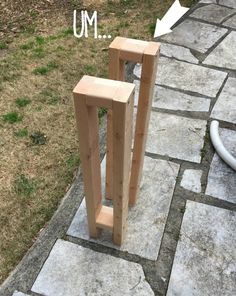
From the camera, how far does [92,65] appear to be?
4.07 metres

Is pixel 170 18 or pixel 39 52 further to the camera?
pixel 170 18

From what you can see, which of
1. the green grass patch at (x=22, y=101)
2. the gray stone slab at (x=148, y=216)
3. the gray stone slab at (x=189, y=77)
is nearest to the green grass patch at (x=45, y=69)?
the green grass patch at (x=22, y=101)

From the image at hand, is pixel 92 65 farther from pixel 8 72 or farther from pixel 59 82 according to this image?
pixel 8 72

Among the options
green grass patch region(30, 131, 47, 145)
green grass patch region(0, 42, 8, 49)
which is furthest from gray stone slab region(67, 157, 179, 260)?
green grass patch region(0, 42, 8, 49)

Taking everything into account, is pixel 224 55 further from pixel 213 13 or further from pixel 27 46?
pixel 27 46

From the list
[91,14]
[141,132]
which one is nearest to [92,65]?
[91,14]

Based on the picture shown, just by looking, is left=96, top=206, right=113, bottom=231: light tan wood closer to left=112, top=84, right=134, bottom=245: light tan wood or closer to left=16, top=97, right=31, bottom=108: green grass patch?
left=112, top=84, right=134, bottom=245: light tan wood

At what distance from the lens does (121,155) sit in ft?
6.42

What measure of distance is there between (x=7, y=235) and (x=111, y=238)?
67cm

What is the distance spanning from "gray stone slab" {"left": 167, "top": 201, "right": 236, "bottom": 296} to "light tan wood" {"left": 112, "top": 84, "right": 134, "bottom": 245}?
1.40 ft

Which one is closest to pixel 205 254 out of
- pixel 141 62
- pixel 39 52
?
pixel 141 62

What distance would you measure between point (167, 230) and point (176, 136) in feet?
3.14

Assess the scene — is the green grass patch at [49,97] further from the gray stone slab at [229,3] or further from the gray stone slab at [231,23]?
the gray stone slab at [229,3]

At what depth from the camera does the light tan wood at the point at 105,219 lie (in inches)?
97.6
